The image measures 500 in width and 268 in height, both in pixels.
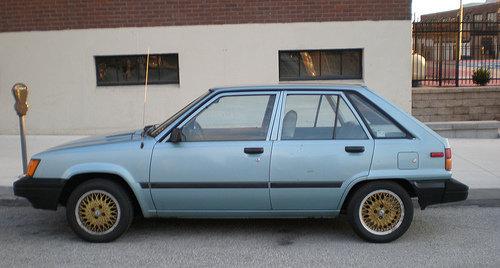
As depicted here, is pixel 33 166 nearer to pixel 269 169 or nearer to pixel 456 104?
pixel 269 169

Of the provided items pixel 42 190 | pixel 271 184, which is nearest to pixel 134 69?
pixel 42 190

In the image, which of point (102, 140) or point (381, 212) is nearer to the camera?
point (381, 212)

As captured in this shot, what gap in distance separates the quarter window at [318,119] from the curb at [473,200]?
6.27 ft

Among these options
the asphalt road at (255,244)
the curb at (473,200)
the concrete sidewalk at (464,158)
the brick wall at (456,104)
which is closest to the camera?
the asphalt road at (255,244)

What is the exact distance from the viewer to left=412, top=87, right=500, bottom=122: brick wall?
1196 centimetres

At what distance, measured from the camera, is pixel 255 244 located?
5461mm

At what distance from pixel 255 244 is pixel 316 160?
3.32 feet

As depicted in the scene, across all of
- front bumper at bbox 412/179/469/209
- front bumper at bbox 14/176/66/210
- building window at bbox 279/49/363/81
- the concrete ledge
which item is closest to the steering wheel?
front bumper at bbox 14/176/66/210

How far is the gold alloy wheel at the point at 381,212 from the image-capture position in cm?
535

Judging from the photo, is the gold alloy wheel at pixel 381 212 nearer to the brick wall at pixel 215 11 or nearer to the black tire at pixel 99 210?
the black tire at pixel 99 210

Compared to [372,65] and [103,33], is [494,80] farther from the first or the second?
[103,33]

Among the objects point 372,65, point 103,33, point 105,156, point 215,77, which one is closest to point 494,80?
point 372,65

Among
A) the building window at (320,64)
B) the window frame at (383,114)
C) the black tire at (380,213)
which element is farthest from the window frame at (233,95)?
the building window at (320,64)

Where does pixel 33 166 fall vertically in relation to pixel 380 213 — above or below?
above
